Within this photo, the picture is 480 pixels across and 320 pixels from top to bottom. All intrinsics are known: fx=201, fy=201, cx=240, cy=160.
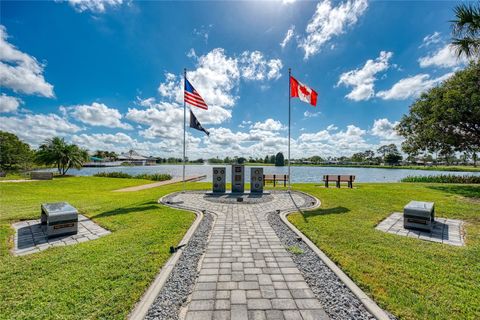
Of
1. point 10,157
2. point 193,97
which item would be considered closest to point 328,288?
point 193,97

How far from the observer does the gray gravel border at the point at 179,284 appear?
260 cm

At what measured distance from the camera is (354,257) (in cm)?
406

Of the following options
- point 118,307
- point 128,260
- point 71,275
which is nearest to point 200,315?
point 118,307

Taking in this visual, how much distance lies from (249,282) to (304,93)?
10.2 metres

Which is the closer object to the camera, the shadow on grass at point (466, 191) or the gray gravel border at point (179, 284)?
the gray gravel border at point (179, 284)

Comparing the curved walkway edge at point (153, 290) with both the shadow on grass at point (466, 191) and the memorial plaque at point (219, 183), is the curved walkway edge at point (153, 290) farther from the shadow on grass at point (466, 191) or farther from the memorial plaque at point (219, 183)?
the shadow on grass at point (466, 191)

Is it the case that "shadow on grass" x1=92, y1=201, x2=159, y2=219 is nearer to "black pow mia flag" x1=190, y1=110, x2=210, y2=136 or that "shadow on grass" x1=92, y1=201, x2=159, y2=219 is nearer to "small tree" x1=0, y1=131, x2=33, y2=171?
"black pow mia flag" x1=190, y1=110, x2=210, y2=136

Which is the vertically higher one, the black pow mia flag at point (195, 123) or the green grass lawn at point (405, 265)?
the black pow mia flag at point (195, 123)

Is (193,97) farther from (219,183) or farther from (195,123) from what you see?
(219,183)

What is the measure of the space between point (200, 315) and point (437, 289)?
3526mm

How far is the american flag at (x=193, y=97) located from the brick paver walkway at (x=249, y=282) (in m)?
7.28

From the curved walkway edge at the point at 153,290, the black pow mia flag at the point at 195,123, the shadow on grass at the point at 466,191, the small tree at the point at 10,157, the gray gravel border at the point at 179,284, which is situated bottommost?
the gray gravel border at the point at 179,284

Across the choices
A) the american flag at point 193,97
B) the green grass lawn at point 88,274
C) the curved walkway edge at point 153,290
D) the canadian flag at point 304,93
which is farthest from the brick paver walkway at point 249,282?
the canadian flag at point 304,93

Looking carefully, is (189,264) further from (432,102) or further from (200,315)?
(432,102)
